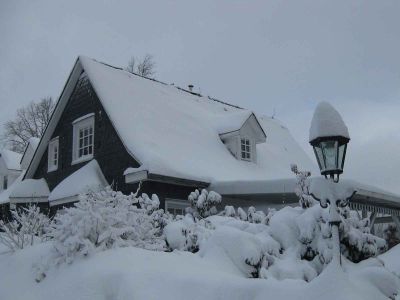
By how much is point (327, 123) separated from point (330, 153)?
314mm

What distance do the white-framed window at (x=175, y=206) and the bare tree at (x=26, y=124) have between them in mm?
23563

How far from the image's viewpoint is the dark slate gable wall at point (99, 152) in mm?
12484

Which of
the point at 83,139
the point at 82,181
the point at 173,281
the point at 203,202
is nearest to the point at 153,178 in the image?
the point at 203,202

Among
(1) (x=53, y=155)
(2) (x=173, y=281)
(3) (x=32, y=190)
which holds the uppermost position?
(1) (x=53, y=155)

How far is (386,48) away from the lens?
10.5 metres

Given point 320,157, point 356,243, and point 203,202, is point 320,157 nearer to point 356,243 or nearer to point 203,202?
point 356,243

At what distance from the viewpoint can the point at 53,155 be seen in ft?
55.4

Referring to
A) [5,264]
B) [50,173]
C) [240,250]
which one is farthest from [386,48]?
[50,173]

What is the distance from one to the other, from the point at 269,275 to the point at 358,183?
683 centimetres

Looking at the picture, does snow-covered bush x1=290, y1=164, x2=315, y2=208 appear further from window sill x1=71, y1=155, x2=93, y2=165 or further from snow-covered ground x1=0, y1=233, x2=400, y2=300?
window sill x1=71, y1=155, x2=93, y2=165

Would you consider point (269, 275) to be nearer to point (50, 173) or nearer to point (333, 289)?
point (333, 289)

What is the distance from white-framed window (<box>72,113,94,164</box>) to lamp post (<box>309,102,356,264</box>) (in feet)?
34.6

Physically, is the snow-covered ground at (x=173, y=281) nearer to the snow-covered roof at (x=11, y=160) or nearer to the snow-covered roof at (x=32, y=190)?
the snow-covered roof at (x=32, y=190)

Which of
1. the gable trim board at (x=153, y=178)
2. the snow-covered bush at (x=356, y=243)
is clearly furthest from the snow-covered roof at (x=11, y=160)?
the snow-covered bush at (x=356, y=243)
